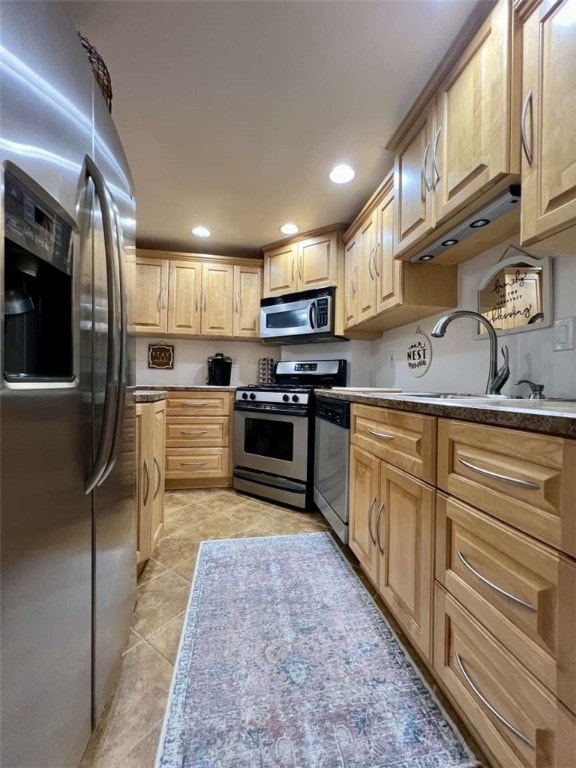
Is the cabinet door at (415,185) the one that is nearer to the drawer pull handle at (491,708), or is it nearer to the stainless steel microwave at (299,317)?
the stainless steel microwave at (299,317)

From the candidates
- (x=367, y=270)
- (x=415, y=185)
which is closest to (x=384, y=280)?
(x=367, y=270)

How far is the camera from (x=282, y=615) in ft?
4.39

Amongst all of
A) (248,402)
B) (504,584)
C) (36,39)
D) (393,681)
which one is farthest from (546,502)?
(248,402)

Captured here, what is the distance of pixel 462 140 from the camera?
1.24 m

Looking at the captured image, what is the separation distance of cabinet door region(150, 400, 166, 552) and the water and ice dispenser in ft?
3.22

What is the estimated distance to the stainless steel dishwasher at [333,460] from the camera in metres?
1.79

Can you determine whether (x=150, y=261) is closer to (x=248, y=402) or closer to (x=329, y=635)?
(x=248, y=402)

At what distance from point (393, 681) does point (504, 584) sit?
62 cm

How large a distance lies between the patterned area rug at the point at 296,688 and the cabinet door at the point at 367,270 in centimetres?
170

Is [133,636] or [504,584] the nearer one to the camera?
[504,584]

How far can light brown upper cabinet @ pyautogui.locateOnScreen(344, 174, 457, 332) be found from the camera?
1890 mm

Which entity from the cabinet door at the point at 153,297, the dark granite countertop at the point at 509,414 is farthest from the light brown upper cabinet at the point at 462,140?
the cabinet door at the point at 153,297

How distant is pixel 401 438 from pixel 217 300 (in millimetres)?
2596

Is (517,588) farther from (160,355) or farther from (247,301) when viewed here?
(160,355)
